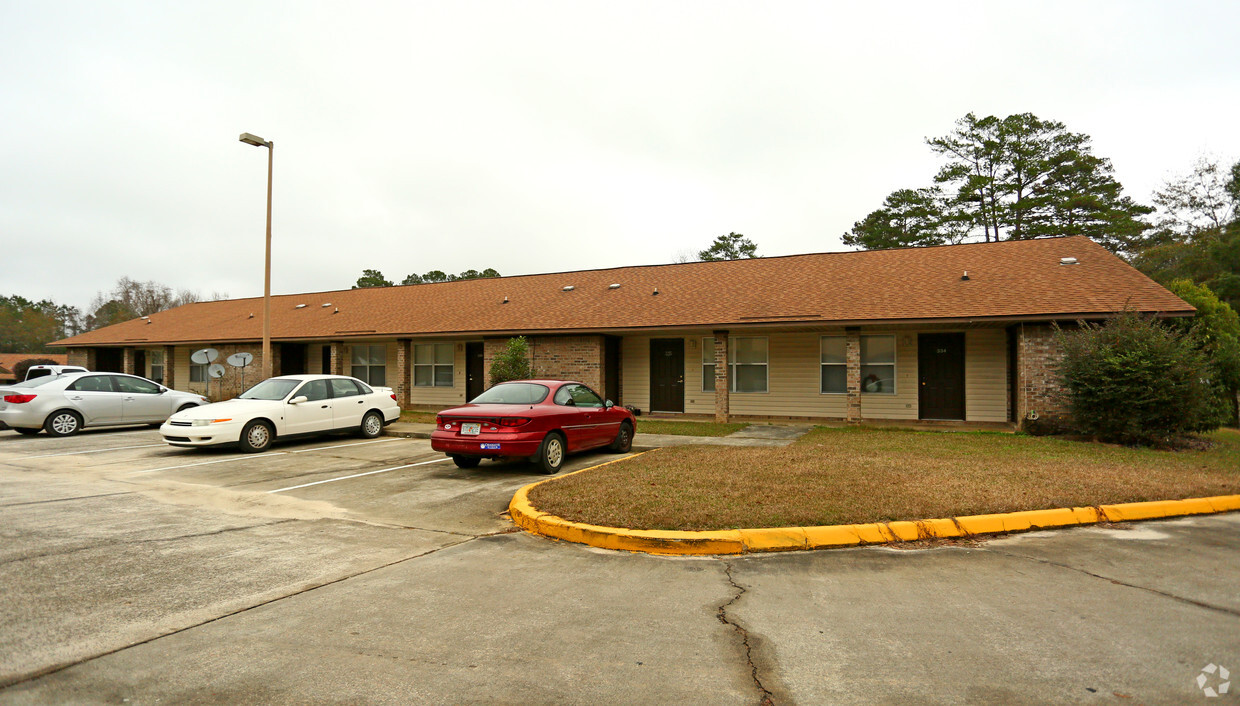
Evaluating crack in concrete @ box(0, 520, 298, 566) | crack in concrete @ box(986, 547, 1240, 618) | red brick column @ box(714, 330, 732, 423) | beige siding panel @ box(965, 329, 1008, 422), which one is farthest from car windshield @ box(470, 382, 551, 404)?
beige siding panel @ box(965, 329, 1008, 422)

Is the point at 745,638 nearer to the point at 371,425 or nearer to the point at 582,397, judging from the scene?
the point at 582,397

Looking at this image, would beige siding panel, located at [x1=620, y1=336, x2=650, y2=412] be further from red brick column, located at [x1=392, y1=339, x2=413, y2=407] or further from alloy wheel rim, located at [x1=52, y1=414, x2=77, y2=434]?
alloy wheel rim, located at [x1=52, y1=414, x2=77, y2=434]

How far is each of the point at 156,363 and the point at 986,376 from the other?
32.2 meters

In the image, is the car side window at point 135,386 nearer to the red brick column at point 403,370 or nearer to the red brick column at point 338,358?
the red brick column at point 403,370

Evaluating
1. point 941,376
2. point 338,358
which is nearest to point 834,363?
point 941,376

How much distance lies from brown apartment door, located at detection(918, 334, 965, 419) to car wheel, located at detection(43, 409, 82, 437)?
19849 mm

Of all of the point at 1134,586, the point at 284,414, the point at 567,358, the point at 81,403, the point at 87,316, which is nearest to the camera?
the point at 1134,586

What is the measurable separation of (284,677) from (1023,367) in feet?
49.4

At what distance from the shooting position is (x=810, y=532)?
5535 millimetres

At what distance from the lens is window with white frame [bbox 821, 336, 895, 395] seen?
16625 mm

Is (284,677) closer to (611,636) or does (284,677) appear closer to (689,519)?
(611,636)


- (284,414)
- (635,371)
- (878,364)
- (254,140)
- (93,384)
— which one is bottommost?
(284,414)

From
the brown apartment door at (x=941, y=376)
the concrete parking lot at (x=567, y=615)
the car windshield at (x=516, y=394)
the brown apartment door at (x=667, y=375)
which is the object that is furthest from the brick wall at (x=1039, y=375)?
the car windshield at (x=516, y=394)

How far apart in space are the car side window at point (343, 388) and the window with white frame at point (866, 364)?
11.9 m
